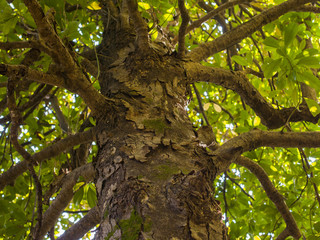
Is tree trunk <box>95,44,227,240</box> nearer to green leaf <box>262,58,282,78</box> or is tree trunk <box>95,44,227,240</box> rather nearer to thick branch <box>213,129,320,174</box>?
thick branch <box>213,129,320,174</box>

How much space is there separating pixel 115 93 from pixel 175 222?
2.55 ft

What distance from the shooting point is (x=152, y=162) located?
1.13 m

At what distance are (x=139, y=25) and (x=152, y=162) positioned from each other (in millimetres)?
738

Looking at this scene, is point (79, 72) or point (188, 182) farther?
point (79, 72)

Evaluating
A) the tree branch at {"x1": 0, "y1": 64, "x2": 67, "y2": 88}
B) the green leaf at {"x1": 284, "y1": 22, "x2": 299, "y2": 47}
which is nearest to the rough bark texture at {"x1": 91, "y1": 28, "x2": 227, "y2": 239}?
the tree branch at {"x1": 0, "y1": 64, "x2": 67, "y2": 88}

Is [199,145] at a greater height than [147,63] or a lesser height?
lesser

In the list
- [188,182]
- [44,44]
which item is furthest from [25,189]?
[188,182]

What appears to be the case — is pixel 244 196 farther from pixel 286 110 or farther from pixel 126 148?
pixel 126 148

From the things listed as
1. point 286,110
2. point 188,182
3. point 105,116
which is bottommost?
point 188,182

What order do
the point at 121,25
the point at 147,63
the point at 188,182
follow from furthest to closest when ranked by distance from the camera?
the point at 121,25 → the point at 147,63 → the point at 188,182

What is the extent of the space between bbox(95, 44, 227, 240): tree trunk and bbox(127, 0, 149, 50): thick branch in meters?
0.06

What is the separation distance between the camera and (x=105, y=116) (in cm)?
141

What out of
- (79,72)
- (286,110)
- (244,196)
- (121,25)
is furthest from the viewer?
(244,196)

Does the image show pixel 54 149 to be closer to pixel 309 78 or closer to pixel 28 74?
pixel 28 74
